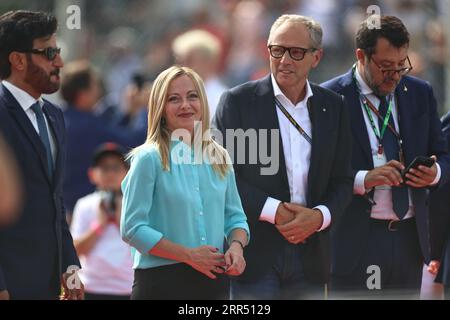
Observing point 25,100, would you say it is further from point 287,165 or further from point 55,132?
point 287,165

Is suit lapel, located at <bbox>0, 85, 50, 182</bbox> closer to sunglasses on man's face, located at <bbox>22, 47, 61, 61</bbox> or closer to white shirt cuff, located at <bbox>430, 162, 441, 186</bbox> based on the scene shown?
sunglasses on man's face, located at <bbox>22, 47, 61, 61</bbox>

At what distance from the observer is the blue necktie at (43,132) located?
20.9 ft

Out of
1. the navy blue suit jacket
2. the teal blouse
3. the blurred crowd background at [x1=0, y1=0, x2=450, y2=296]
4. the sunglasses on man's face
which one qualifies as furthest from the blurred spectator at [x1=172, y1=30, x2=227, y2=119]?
the teal blouse

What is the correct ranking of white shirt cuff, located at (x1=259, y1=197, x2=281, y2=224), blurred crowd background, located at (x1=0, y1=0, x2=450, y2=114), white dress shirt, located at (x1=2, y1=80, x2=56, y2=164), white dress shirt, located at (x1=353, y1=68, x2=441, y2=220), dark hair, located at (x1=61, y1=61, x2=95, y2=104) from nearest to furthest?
white dress shirt, located at (x1=2, y1=80, x2=56, y2=164)
white shirt cuff, located at (x1=259, y1=197, x2=281, y2=224)
white dress shirt, located at (x1=353, y1=68, x2=441, y2=220)
dark hair, located at (x1=61, y1=61, x2=95, y2=104)
blurred crowd background, located at (x1=0, y1=0, x2=450, y2=114)

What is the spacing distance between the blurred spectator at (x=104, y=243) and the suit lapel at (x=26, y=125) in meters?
2.62

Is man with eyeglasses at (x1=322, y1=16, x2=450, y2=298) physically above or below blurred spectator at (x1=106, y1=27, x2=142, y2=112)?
below

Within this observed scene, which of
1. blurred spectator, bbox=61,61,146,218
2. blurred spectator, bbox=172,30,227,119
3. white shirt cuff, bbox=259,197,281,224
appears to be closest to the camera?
white shirt cuff, bbox=259,197,281,224

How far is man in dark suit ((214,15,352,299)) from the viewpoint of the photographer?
684 centimetres

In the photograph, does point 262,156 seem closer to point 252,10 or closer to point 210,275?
point 210,275

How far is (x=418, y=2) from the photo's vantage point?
548 inches

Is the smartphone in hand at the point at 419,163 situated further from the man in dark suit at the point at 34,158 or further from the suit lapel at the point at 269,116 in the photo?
the man in dark suit at the point at 34,158

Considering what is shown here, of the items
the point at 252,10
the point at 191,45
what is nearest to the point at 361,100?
the point at 191,45
